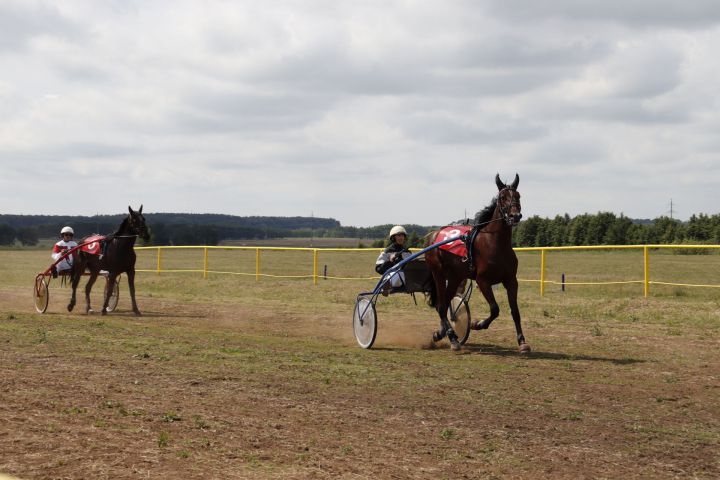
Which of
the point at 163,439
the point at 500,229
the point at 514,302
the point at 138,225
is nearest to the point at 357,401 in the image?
the point at 163,439

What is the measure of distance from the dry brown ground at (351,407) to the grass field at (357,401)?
0.08 ft

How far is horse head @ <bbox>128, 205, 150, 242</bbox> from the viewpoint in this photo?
17.8 metres

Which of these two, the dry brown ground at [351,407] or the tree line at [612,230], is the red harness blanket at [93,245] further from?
the tree line at [612,230]

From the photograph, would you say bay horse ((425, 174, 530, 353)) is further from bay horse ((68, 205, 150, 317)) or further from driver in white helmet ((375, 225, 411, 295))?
bay horse ((68, 205, 150, 317))

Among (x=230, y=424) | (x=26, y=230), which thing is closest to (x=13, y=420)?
(x=230, y=424)

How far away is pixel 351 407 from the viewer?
25.6ft

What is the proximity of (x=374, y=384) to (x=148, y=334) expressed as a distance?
5931 millimetres

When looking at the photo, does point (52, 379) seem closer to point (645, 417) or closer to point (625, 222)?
point (645, 417)

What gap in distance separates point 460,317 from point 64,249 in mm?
10650

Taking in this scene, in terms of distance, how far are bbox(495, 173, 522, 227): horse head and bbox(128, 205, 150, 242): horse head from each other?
29.3ft

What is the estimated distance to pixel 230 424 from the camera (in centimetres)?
696

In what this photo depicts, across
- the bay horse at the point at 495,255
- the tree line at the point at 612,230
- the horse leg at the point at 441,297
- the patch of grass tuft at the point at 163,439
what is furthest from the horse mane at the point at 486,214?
the tree line at the point at 612,230

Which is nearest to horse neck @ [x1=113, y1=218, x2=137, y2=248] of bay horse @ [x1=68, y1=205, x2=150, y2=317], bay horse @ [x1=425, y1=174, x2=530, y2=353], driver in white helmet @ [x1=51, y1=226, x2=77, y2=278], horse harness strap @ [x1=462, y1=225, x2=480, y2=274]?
bay horse @ [x1=68, y1=205, x2=150, y2=317]

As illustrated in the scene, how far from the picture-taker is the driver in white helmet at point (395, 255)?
12844mm
